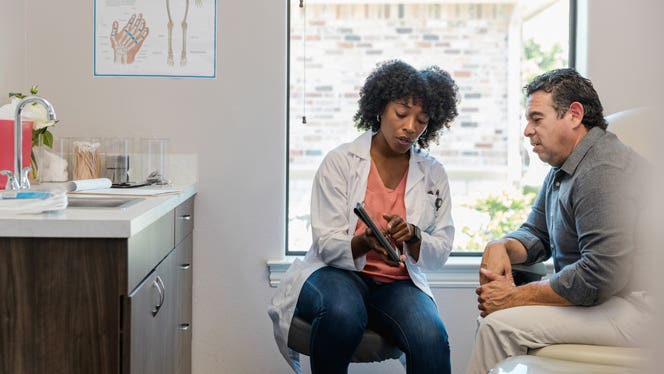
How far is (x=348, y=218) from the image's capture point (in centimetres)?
225

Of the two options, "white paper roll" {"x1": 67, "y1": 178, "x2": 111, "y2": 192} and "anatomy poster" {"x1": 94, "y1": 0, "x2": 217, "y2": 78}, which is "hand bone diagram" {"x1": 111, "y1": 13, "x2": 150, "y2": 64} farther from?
"white paper roll" {"x1": 67, "y1": 178, "x2": 111, "y2": 192}

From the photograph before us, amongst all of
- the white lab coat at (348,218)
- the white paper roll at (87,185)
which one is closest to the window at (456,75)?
the white lab coat at (348,218)

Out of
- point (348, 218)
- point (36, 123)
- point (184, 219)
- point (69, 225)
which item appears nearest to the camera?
point (69, 225)

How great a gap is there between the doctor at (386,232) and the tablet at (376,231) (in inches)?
1.3

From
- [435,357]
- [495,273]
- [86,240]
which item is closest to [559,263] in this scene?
[495,273]

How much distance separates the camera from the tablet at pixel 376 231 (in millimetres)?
1967

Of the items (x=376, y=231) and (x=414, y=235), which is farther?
(x=414, y=235)

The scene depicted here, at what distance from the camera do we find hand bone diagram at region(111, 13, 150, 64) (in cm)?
275

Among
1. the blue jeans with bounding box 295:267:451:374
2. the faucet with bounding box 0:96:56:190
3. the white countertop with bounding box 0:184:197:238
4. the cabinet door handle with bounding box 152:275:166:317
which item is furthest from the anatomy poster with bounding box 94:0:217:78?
the white countertop with bounding box 0:184:197:238

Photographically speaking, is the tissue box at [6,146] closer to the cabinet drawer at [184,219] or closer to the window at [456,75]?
the cabinet drawer at [184,219]

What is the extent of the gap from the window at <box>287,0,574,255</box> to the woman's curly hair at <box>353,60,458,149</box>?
534 mm

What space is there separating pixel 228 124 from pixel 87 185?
2.35 ft

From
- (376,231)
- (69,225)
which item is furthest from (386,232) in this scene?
(69,225)

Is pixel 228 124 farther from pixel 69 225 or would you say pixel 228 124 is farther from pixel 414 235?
pixel 69 225
